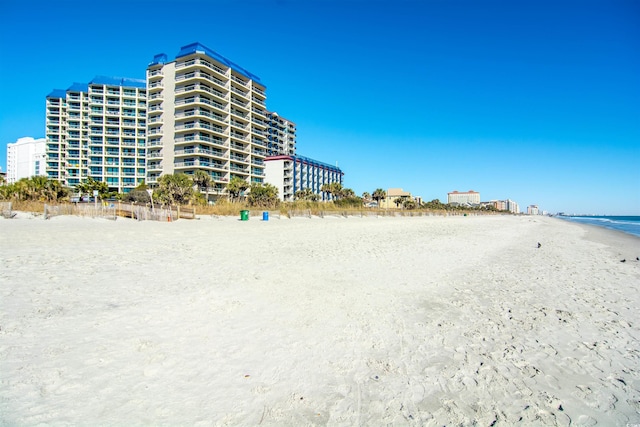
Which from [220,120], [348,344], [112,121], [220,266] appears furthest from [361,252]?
[112,121]

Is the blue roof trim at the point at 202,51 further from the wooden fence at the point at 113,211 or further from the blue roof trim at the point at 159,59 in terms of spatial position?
the wooden fence at the point at 113,211

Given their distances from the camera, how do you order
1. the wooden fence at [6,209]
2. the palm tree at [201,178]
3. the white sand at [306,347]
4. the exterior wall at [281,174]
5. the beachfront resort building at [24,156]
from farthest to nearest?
the beachfront resort building at [24,156], the exterior wall at [281,174], the palm tree at [201,178], the wooden fence at [6,209], the white sand at [306,347]

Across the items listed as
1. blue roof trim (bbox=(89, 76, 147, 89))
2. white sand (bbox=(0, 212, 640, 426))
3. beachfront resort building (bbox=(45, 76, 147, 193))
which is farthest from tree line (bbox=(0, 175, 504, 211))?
blue roof trim (bbox=(89, 76, 147, 89))

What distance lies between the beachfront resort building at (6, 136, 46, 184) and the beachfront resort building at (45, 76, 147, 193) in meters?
68.1

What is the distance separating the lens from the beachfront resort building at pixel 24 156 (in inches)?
5231

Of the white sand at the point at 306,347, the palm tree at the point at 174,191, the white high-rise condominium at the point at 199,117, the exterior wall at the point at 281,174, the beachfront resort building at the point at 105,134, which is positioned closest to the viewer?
the white sand at the point at 306,347

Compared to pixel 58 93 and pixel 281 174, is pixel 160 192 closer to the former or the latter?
pixel 281 174

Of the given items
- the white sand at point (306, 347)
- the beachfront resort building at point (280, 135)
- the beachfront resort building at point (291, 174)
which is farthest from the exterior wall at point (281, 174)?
the white sand at point (306, 347)

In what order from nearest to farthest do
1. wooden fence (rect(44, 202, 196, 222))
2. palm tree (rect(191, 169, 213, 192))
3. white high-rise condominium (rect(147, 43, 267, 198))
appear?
wooden fence (rect(44, 202, 196, 222))
palm tree (rect(191, 169, 213, 192))
white high-rise condominium (rect(147, 43, 267, 198))

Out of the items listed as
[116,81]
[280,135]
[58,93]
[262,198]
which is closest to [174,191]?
[262,198]

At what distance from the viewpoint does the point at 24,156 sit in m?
143

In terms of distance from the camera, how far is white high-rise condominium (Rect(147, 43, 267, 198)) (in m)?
56.9

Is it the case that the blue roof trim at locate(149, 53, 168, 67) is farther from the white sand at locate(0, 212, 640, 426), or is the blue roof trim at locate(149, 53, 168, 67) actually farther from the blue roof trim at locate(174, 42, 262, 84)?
the white sand at locate(0, 212, 640, 426)

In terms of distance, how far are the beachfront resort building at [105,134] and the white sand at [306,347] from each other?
2974 inches
